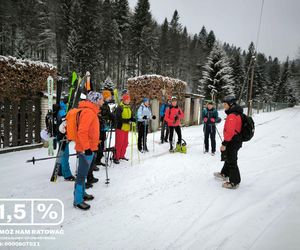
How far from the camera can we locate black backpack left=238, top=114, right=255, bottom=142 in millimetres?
4880

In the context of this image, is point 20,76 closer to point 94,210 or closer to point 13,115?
point 13,115

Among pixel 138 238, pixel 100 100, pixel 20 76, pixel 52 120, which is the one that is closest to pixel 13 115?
pixel 20 76

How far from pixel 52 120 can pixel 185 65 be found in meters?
53.5

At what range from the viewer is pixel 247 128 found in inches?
193

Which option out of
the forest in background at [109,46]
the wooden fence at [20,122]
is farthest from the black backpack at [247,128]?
the forest in background at [109,46]

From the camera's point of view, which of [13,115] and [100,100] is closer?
[100,100]

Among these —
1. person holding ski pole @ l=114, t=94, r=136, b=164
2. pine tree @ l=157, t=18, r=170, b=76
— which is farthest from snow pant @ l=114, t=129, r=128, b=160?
pine tree @ l=157, t=18, r=170, b=76

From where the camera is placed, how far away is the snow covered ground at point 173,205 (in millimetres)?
3174

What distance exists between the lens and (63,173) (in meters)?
5.17

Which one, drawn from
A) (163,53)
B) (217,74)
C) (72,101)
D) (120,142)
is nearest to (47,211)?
(72,101)

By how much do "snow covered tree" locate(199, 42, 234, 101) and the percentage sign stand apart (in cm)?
3018

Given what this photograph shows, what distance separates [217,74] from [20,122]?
28.7 meters

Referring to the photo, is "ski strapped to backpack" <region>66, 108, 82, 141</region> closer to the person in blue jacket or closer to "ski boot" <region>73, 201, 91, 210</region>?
"ski boot" <region>73, 201, 91, 210</region>

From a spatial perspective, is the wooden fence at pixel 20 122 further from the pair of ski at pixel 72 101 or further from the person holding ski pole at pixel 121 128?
the person holding ski pole at pixel 121 128
